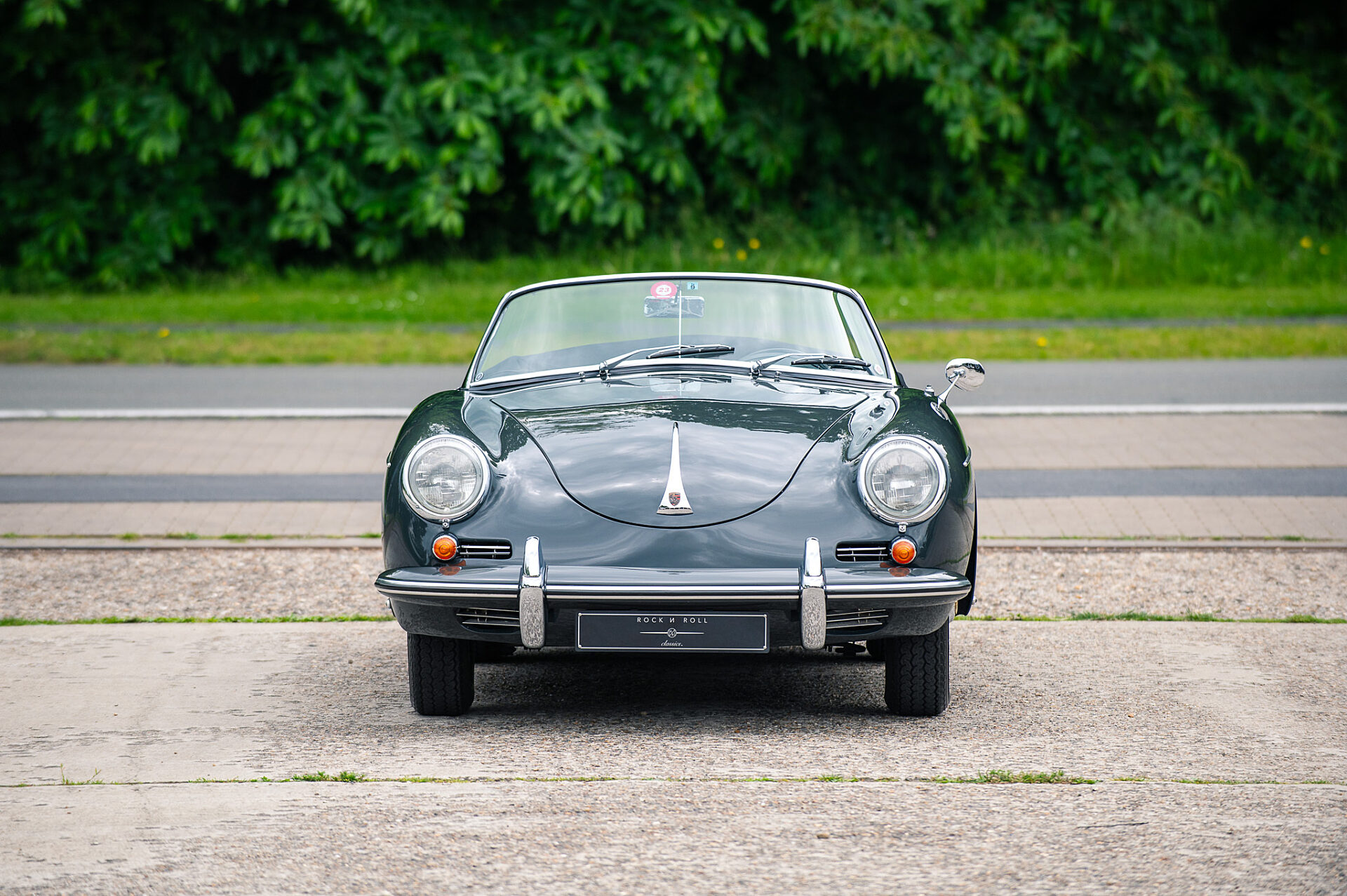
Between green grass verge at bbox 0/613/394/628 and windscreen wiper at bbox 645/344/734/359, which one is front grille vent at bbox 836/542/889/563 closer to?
windscreen wiper at bbox 645/344/734/359

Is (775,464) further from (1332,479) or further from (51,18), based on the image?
(51,18)

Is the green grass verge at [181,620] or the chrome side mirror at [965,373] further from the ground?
the chrome side mirror at [965,373]

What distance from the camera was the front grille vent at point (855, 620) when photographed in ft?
13.5

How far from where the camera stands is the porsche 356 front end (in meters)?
4.09

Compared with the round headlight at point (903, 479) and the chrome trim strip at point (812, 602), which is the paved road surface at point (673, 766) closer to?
the chrome trim strip at point (812, 602)

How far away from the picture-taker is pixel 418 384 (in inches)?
467

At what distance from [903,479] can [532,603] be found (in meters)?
1.07

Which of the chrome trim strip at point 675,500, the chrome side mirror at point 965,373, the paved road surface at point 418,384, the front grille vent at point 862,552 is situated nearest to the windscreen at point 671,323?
the chrome side mirror at point 965,373

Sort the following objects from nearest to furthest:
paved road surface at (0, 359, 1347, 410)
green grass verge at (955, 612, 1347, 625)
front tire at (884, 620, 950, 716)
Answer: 1. front tire at (884, 620, 950, 716)
2. green grass verge at (955, 612, 1347, 625)
3. paved road surface at (0, 359, 1347, 410)

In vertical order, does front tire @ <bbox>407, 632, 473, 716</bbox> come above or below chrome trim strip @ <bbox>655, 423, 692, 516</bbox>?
below

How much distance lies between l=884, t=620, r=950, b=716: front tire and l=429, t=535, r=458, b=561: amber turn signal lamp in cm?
123

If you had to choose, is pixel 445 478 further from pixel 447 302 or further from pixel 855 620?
pixel 447 302

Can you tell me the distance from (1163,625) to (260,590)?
3.50m

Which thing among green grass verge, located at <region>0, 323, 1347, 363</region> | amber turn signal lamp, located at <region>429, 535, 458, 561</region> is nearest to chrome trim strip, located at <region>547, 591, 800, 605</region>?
amber turn signal lamp, located at <region>429, 535, 458, 561</region>
